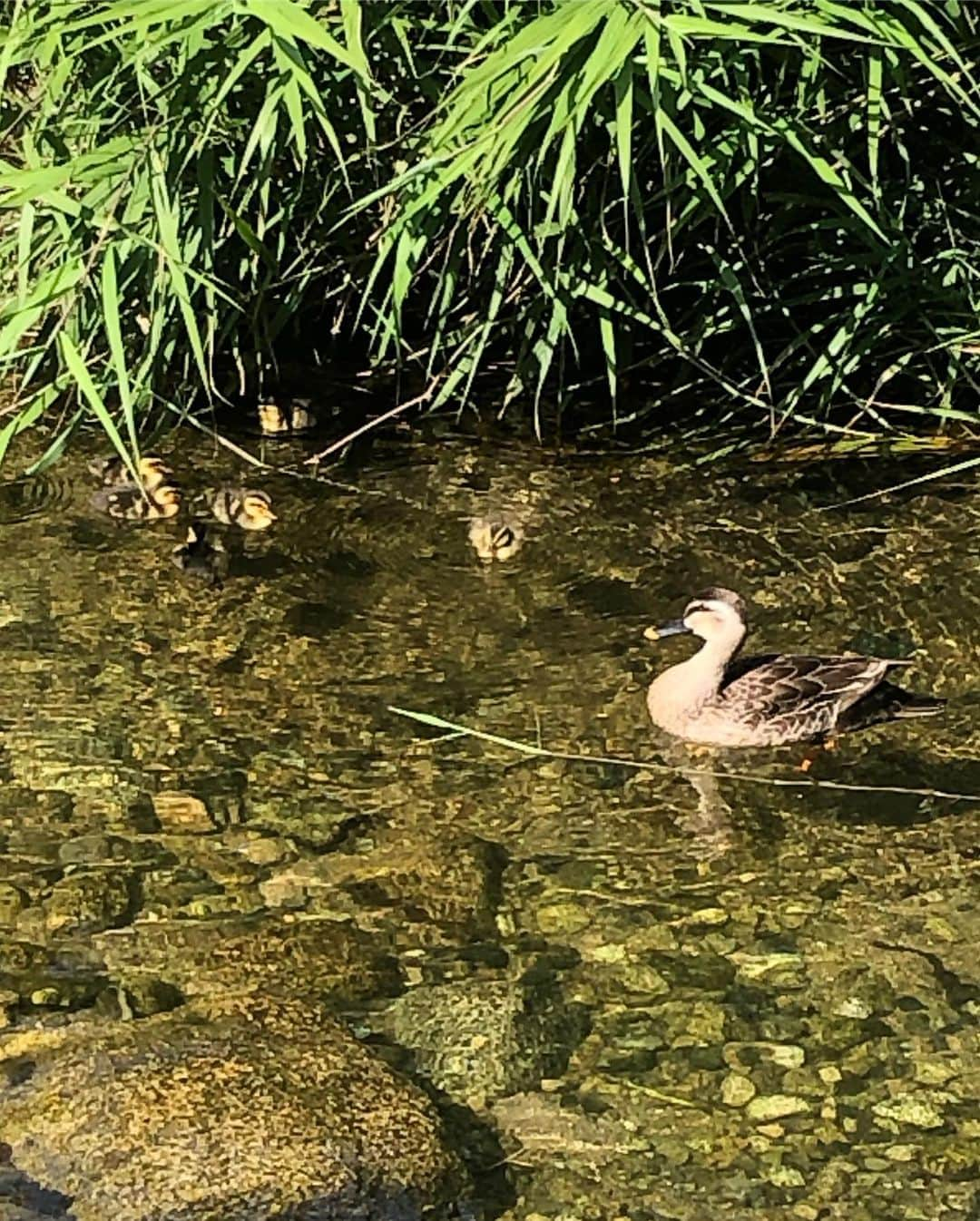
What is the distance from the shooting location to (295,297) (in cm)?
545

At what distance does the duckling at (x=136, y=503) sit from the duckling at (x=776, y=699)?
1.74m

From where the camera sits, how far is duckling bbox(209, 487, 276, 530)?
549 cm

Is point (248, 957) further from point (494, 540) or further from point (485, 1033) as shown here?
point (494, 540)

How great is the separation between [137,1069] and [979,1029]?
1456 millimetres

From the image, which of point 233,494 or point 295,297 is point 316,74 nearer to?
point 295,297

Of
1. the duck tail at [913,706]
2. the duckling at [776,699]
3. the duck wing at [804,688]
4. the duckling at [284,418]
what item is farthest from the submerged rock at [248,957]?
the duckling at [284,418]

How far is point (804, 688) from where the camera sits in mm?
4348

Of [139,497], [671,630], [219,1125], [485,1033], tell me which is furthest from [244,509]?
[219,1125]

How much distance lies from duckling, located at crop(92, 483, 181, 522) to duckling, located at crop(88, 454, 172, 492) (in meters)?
0.02

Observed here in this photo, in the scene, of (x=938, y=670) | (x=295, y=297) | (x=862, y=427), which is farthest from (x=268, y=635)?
(x=862, y=427)

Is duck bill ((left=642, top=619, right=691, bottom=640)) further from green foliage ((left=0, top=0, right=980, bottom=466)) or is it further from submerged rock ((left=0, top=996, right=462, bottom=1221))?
submerged rock ((left=0, top=996, right=462, bottom=1221))

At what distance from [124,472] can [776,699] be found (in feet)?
7.17

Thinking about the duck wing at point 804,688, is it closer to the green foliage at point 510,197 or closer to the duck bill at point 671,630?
the duck bill at point 671,630

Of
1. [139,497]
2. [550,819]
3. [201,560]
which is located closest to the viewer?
[550,819]
